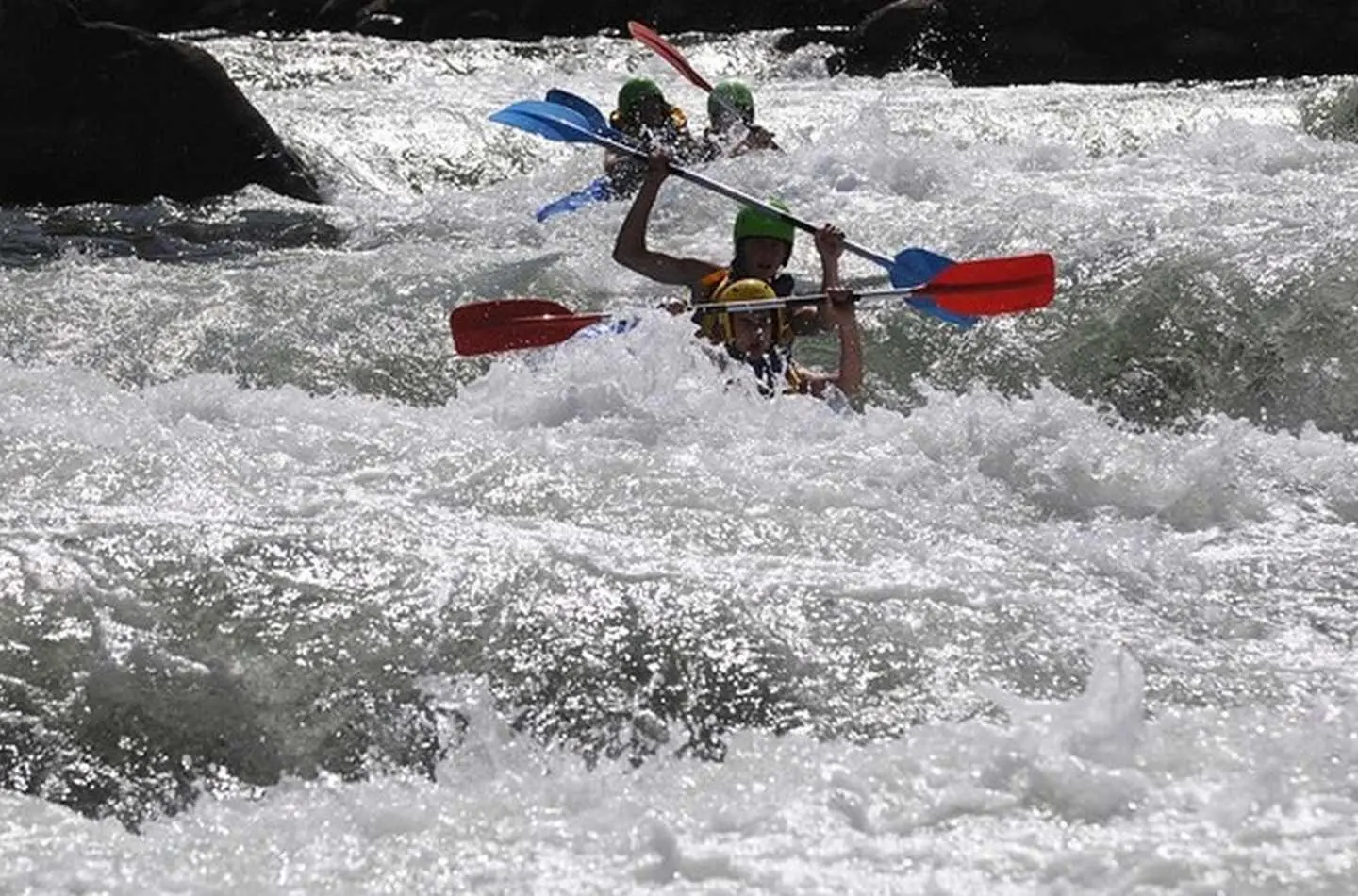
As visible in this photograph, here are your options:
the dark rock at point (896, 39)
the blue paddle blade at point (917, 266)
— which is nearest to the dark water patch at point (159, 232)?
the blue paddle blade at point (917, 266)

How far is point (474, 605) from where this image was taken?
4398 mm

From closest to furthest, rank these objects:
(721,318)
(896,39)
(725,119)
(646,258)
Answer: (721,318) → (646,258) → (725,119) → (896,39)

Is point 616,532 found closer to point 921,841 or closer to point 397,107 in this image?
point 921,841

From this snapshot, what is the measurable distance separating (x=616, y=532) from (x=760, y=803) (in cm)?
123

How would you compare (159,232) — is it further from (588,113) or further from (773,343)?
(773,343)

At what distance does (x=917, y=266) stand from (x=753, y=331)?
668 millimetres

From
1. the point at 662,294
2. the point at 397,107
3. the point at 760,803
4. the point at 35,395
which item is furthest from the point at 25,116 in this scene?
the point at 760,803

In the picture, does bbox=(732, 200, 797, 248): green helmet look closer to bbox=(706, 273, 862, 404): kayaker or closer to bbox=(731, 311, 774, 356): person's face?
bbox=(706, 273, 862, 404): kayaker

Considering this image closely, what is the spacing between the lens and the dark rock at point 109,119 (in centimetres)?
1078

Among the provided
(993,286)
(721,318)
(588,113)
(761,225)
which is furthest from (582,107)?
(993,286)

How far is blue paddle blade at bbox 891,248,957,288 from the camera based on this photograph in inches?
274

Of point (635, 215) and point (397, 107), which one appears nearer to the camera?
point (635, 215)

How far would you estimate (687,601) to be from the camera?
4441 millimetres

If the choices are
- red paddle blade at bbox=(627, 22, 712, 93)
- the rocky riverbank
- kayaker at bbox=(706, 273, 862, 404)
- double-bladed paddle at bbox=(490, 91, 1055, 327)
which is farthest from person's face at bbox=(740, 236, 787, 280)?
the rocky riverbank
